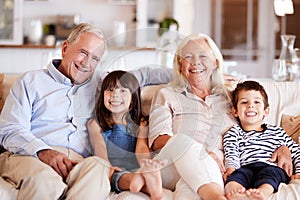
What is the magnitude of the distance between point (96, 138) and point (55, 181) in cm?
36

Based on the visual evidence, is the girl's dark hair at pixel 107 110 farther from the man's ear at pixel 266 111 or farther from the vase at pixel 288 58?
the vase at pixel 288 58

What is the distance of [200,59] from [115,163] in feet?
1.94

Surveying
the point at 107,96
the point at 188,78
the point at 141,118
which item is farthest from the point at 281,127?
the point at 107,96

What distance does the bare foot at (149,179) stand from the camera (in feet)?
6.58

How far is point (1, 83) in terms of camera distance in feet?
8.33

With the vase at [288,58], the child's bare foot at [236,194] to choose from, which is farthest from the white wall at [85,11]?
the child's bare foot at [236,194]

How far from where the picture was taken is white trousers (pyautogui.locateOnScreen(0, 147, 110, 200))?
1.91 metres

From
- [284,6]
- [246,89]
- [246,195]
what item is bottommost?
[246,195]

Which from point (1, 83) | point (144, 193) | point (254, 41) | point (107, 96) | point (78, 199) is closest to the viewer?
point (78, 199)

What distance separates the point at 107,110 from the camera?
225 cm

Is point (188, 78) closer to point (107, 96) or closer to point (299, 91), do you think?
point (107, 96)

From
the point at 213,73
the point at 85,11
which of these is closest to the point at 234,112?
the point at 213,73

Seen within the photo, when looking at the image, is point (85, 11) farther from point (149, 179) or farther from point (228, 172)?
point (149, 179)

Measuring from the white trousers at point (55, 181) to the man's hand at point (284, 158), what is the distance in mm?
723
